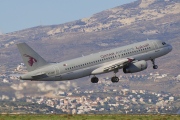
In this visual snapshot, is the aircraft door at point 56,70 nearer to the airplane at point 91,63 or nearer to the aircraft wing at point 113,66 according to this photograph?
the airplane at point 91,63

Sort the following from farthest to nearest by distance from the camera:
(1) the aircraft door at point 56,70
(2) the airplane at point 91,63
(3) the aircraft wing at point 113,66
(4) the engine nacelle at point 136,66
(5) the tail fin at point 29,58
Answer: (4) the engine nacelle at point 136,66, (3) the aircraft wing at point 113,66, (1) the aircraft door at point 56,70, (2) the airplane at point 91,63, (5) the tail fin at point 29,58

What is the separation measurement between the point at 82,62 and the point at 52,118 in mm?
52196

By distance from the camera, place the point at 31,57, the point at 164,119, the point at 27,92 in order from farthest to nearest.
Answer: the point at 27,92, the point at 31,57, the point at 164,119

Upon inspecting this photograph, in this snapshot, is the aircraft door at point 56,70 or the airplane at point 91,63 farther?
the aircraft door at point 56,70

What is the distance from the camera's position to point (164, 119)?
97375 mm

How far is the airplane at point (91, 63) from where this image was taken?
14762 cm

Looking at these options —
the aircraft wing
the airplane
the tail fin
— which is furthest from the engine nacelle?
the tail fin

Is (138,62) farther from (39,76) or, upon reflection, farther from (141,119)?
(141,119)

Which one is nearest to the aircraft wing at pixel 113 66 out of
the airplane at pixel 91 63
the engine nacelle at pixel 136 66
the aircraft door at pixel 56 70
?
the airplane at pixel 91 63

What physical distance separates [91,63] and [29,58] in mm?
16039

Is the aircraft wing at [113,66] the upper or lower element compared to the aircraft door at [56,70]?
upper

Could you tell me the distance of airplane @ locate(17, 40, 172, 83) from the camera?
484 ft

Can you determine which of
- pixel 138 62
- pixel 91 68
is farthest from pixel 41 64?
pixel 138 62

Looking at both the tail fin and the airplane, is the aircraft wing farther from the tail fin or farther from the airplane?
the tail fin
